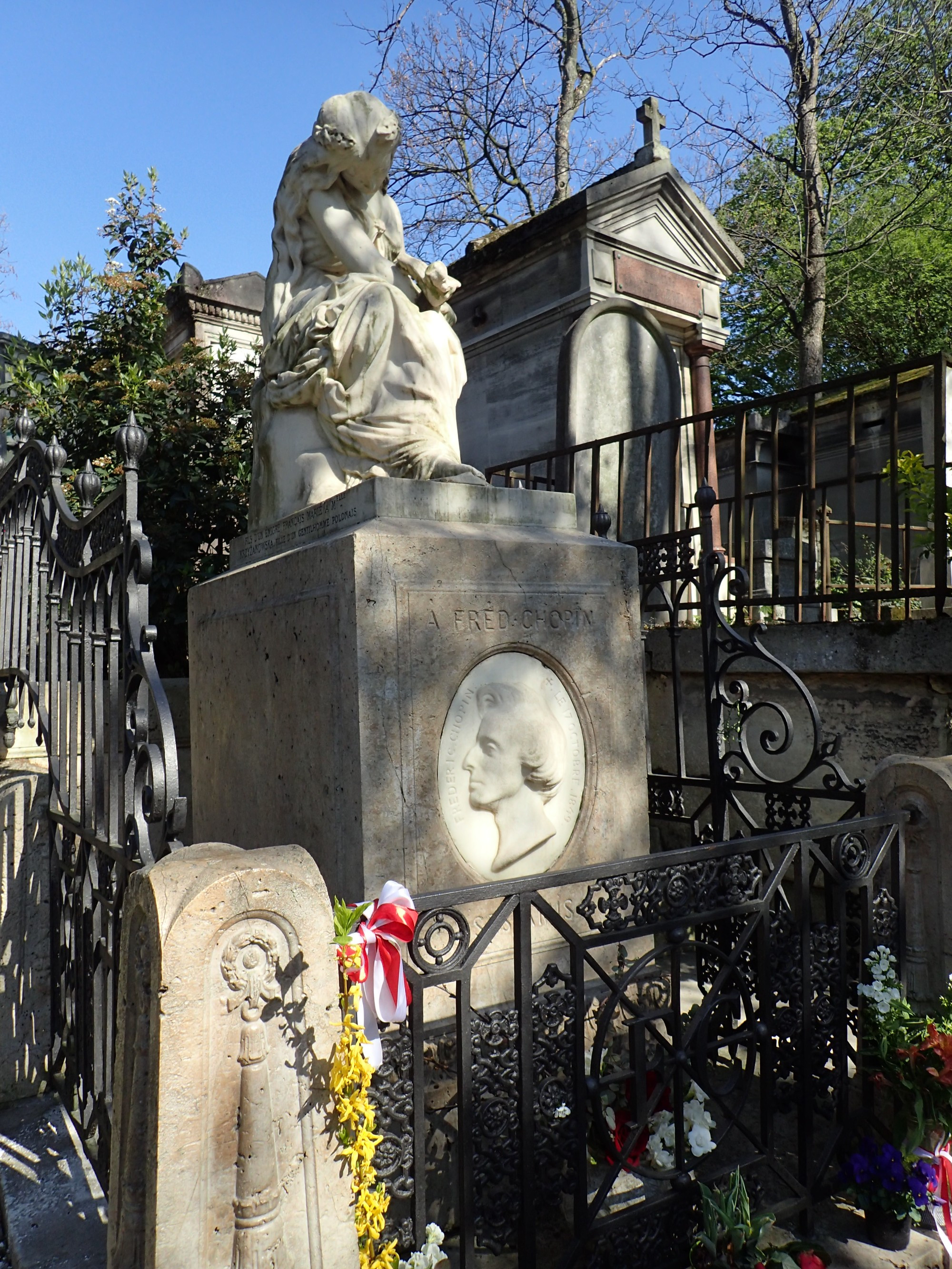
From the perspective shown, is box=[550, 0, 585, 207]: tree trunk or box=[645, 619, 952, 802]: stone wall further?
box=[550, 0, 585, 207]: tree trunk

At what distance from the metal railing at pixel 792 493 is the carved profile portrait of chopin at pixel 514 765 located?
1.45 metres

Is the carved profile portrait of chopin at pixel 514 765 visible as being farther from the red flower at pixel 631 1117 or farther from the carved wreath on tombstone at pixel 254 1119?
the carved wreath on tombstone at pixel 254 1119

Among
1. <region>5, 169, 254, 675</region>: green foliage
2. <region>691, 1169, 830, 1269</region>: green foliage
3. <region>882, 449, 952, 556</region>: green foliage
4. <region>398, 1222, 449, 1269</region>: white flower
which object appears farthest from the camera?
<region>5, 169, 254, 675</region>: green foliage

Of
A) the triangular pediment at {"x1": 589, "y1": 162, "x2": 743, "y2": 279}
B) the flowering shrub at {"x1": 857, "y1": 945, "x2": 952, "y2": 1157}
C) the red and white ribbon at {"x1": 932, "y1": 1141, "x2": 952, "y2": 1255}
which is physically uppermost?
the triangular pediment at {"x1": 589, "y1": 162, "x2": 743, "y2": 279}

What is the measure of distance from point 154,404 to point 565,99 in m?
12.6

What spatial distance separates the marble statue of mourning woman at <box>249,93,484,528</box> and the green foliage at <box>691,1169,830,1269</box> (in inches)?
87.5

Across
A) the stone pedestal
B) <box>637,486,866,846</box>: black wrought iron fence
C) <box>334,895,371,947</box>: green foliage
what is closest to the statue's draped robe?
the stone pedestal

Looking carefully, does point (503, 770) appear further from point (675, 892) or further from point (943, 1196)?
point (943, 1196)

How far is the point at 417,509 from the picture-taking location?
290cm

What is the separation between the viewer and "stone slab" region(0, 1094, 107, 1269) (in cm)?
229

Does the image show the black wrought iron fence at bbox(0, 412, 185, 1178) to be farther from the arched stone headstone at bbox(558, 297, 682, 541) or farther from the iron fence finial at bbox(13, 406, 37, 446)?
the arched stone headstone at bbox(558, 297, 682, 541)

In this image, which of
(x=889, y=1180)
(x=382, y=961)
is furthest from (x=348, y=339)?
(x=889, y=1180)

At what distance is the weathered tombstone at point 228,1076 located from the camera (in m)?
1.47

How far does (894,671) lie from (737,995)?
2083mm
